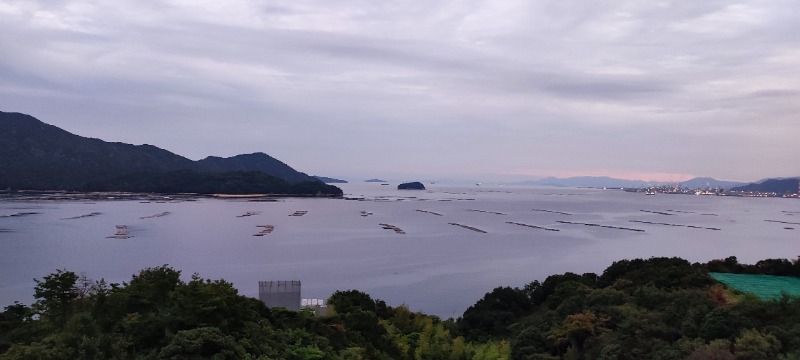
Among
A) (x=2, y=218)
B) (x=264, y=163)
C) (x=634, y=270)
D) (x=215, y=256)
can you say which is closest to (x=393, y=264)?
(x=215, y=256)

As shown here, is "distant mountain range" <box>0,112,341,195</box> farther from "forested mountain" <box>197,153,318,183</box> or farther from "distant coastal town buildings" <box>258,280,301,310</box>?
"distant coastal town buildings" <box>258,280,301,310</box>

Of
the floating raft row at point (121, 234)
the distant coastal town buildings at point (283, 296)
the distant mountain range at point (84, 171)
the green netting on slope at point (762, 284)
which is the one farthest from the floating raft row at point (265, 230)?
the distant mountain range at point (84, 171)

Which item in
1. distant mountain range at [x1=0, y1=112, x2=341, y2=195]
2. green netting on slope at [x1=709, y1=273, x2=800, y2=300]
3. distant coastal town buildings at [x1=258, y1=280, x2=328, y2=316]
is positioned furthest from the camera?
distant mountain range at [x1=0, y1=112, x2=341, y2=195]

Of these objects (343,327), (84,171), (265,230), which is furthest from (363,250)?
(84,171)

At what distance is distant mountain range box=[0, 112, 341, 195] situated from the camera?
90.8 metres

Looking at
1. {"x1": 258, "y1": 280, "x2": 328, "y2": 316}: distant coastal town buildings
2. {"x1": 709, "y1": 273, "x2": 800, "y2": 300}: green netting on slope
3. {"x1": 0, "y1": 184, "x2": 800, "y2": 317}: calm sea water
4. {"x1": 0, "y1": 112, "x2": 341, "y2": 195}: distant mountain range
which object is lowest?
{"x1": 0, "y1": 184, "x2": 800, "y2": 317}: calm sea water

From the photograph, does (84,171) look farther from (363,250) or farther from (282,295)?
(282,295)

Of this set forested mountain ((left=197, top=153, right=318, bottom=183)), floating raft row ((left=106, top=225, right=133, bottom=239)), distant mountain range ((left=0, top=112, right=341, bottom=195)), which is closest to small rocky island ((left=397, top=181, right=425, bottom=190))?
forested mountain ((left=197, top=153, right=318, bottom=183))

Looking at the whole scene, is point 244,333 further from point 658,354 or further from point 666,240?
point 666,240

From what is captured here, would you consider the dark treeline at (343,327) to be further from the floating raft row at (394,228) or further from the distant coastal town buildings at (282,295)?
the floating raft row at (394,228)

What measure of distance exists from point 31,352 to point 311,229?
40.6 meters

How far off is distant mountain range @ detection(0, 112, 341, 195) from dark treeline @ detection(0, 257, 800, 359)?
93686 millimetres

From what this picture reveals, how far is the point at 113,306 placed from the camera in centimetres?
748

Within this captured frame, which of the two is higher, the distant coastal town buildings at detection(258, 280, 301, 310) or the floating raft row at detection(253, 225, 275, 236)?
the distant coastal town buildings at detection(258, 280, 301, 310)
